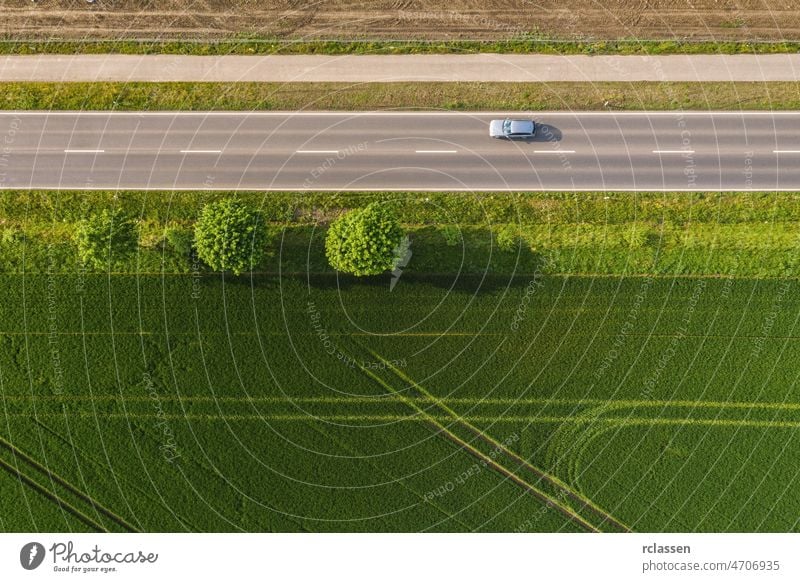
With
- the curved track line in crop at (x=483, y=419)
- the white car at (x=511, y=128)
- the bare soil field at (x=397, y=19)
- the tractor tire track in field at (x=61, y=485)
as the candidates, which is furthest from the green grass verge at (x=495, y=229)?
the tractor tire track in field at (x=61, y=485)

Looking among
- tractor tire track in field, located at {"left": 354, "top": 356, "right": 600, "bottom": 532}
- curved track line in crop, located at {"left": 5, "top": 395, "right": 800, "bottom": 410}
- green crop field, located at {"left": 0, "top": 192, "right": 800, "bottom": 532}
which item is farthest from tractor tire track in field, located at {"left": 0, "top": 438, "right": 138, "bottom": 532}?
tractor tire track in field, located at {"left": 354, "top": 356, "right": 600, "bottom": 532}

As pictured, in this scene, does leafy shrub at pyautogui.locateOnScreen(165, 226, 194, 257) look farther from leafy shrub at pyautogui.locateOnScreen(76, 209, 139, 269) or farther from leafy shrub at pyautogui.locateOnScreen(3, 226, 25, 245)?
leafy shrub at pyautogui.locateOnScreen(3, 226, 25, 245)

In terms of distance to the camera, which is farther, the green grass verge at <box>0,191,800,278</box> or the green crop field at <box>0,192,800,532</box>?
the green grass verge at <box>0,191,800,278</box>

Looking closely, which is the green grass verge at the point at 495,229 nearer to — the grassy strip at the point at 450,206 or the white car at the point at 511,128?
the grassy strip at the point at 450,206

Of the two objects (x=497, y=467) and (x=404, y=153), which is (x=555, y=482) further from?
(x=404, y=153)

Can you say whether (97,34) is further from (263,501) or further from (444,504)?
(444,504)
